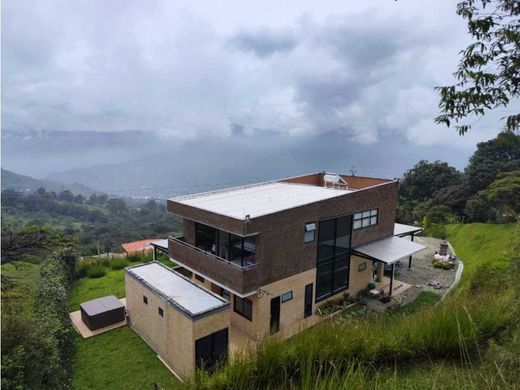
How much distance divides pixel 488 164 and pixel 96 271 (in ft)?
131

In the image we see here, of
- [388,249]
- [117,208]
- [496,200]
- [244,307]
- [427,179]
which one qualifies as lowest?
[117,208]

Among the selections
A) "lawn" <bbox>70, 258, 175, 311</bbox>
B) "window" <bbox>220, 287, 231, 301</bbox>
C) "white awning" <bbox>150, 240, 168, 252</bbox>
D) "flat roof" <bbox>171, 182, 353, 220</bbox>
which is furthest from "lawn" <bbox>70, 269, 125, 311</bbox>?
"flat roof" <bbox>171, 182, 353, 220</bbox>

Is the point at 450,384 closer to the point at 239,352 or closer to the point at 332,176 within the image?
the point at 239,352

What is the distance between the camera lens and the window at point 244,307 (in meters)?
14.6

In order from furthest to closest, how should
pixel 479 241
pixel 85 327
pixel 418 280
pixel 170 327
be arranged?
pixel 479 241, pixel 418 280, pixel 85 327, pixel 170 327

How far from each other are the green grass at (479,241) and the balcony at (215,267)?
603 inches

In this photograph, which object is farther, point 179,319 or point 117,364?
point 117,364

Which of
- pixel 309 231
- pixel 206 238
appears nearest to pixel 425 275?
pixel 309 231

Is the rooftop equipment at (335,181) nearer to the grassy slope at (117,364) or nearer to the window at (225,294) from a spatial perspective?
the window at (225,294)

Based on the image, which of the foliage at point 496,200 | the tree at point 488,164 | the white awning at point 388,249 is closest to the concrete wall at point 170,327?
the white awning at point 388,249

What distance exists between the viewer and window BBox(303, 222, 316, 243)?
50.5ft

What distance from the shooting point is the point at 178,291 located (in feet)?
43.1

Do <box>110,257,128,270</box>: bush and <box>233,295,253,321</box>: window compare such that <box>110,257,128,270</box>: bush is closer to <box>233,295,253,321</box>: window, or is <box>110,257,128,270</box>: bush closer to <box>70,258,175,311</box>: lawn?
<box>70,258,175,311</box>: lawn

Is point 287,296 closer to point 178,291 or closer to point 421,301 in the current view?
point 178,291
